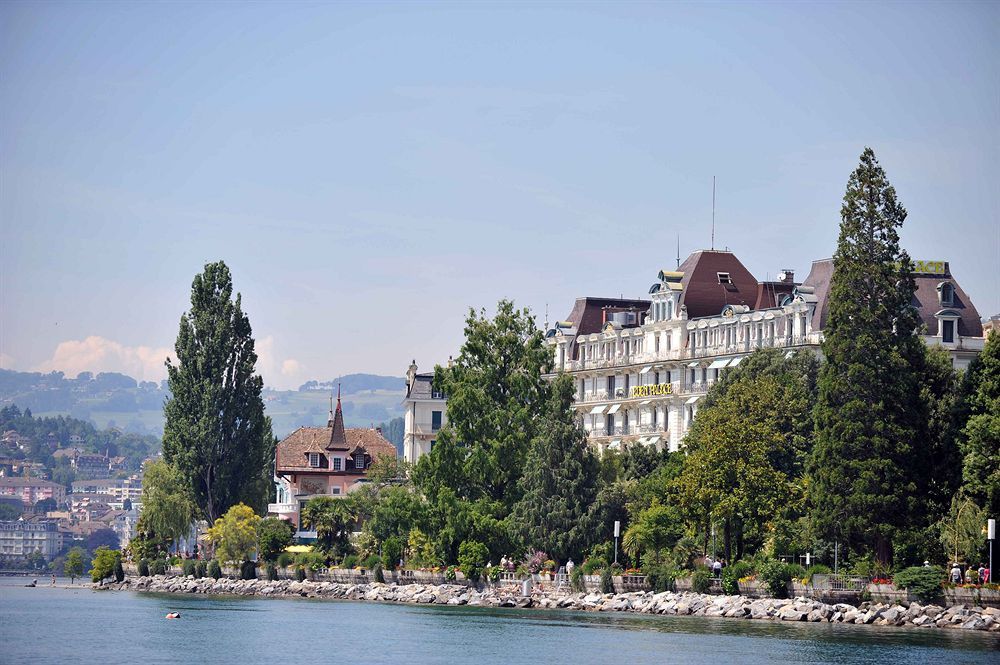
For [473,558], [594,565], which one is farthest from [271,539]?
[594,565]

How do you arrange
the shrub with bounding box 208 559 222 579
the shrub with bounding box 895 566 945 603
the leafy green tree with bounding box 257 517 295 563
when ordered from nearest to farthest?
the shrub with bounding box 895 566 945 603
the leafy green tree with bounding box 257 517 295 563
the shrub with bounding box 208 559 222 579

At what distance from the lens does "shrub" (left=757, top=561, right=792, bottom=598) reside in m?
89.5

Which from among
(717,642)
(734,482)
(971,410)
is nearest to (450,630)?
(717,642)

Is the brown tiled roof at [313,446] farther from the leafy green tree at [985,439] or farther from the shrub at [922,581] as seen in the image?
the leafy green tree at [985,439]

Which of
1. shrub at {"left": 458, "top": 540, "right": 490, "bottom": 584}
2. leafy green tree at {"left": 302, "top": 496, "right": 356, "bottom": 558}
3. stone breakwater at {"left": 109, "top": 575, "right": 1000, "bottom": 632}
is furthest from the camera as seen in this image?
leafy green tree at {"left": 302, "top": 496, "right": 356, "bottom": 558}

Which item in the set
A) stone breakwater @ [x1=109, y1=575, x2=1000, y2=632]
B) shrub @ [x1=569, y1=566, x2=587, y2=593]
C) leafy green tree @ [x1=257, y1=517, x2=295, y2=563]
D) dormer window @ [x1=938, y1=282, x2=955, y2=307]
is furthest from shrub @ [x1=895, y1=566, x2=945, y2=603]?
leafy green tree @ [x1=257, y1=517, x2=295, y2=563]

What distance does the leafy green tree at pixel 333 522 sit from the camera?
127000mm

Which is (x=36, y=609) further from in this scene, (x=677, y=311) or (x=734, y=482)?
(x=677, y=311)

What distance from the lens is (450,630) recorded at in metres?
83.1

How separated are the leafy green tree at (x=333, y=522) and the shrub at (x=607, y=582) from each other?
3104 centimetres

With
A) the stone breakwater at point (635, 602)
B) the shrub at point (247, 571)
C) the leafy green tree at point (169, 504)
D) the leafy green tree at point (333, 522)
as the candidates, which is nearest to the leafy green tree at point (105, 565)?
the leafy green tree at point (169, 504)

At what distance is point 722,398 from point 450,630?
28739mm

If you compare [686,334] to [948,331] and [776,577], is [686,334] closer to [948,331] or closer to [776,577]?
[948,331]

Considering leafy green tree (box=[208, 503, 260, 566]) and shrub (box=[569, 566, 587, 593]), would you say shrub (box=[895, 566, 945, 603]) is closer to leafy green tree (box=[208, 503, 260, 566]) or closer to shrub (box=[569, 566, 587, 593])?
shrub (box=[569, 566, 587, 593])
